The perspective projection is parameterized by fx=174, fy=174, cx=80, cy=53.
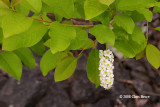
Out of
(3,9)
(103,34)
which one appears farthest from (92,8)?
(3,9)

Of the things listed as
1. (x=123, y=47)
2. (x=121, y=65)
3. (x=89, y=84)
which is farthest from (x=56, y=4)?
(x=121, y=65)

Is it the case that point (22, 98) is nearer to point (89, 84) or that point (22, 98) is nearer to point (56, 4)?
point (89, 84)

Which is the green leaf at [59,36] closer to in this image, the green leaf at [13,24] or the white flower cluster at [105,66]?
the green leaf at [13,24]

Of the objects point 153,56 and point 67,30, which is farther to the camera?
point 153,56

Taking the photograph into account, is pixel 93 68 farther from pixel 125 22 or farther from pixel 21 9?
pixel 21 9

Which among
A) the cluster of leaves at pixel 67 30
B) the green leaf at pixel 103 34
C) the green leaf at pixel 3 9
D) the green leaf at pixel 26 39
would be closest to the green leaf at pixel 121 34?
the cluster of leaves at pixel 67 30

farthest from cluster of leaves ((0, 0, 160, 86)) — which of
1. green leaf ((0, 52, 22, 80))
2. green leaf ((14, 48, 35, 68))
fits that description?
green leaf ((14, 48, 35, 68))

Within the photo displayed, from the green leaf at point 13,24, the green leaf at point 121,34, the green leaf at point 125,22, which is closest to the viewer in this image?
the green leaf at point 13,24

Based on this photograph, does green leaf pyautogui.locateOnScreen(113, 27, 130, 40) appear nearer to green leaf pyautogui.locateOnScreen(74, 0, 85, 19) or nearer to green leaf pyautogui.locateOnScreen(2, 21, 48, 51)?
green leaf pyautogui.locateOnScreen(74, 0, 85, 19)
